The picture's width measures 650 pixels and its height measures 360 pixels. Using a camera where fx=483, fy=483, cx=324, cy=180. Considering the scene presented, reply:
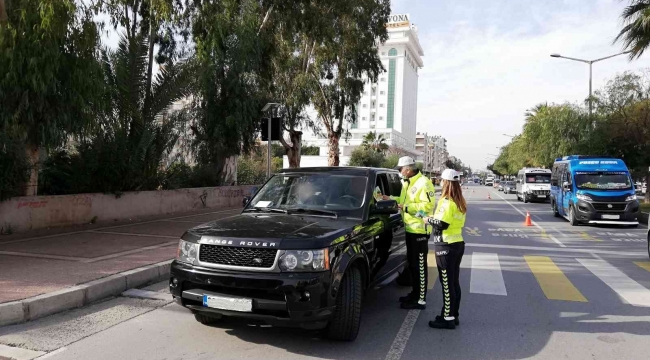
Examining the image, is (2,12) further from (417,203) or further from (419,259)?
(419,259)

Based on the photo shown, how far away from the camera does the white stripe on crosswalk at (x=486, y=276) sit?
7.12 meters

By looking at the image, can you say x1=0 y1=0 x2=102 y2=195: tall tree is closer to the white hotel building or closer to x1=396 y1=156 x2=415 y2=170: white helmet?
x1=396 y1=156 x2=415 y2=170: white helmet

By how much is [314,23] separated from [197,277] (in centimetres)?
1405

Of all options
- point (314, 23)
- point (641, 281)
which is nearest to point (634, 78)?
point (314, 23)

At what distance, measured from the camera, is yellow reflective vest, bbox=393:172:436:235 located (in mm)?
5754

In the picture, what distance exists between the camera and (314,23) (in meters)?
16.9

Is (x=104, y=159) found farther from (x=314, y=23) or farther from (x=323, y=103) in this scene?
(x=323, y=103)

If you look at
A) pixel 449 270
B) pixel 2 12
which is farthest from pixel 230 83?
pixel 449 270

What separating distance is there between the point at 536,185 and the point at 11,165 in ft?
94.7

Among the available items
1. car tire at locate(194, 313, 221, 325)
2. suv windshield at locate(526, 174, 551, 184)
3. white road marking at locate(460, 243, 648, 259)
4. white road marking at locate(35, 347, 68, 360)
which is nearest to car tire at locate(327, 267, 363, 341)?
car tire at locate(194, 313, 221, 325)

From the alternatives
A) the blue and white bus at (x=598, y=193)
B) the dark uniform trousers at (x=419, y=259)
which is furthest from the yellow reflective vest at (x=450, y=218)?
the blue and white bus at (x=598, y=193)

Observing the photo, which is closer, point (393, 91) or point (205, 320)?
point (205, 320)

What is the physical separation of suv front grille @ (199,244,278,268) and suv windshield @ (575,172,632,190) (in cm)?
1561

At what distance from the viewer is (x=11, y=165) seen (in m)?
10.1
